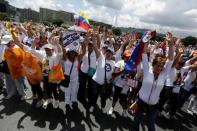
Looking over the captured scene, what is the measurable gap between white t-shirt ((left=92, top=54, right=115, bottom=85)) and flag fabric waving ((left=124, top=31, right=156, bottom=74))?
534 millimetres

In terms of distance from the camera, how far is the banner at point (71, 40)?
616 centimetres

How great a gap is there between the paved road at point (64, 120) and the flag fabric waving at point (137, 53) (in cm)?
142

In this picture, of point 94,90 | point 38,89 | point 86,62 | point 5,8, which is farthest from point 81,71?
point 5,8

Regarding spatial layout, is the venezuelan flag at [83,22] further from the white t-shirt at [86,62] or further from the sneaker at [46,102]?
the sneaker at [46,102]

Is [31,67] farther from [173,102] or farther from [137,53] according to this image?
[173,102]

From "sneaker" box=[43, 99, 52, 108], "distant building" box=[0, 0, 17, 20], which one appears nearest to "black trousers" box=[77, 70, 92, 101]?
"sneaker" box=[43, 99, 52, 108]

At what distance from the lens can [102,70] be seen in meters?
6.24

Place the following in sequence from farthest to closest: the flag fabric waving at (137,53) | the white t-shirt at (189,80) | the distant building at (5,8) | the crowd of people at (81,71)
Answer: the distant building at (5,8)
the white t-shirt at (189,80)
the crowd of people at (81,71)
the flag fabric waving at (137,53)

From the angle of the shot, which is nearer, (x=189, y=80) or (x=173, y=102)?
(x=173, y=102)

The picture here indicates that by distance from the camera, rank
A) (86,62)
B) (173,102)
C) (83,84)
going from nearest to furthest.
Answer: (86,62), (173,102), (83,84)

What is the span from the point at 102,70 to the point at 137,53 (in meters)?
1.31

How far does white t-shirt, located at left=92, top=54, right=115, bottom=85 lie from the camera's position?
6.23m

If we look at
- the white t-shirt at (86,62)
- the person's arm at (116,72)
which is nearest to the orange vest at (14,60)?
the white t-shirt at (86,62)

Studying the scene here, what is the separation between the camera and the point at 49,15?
15175 centimetres
